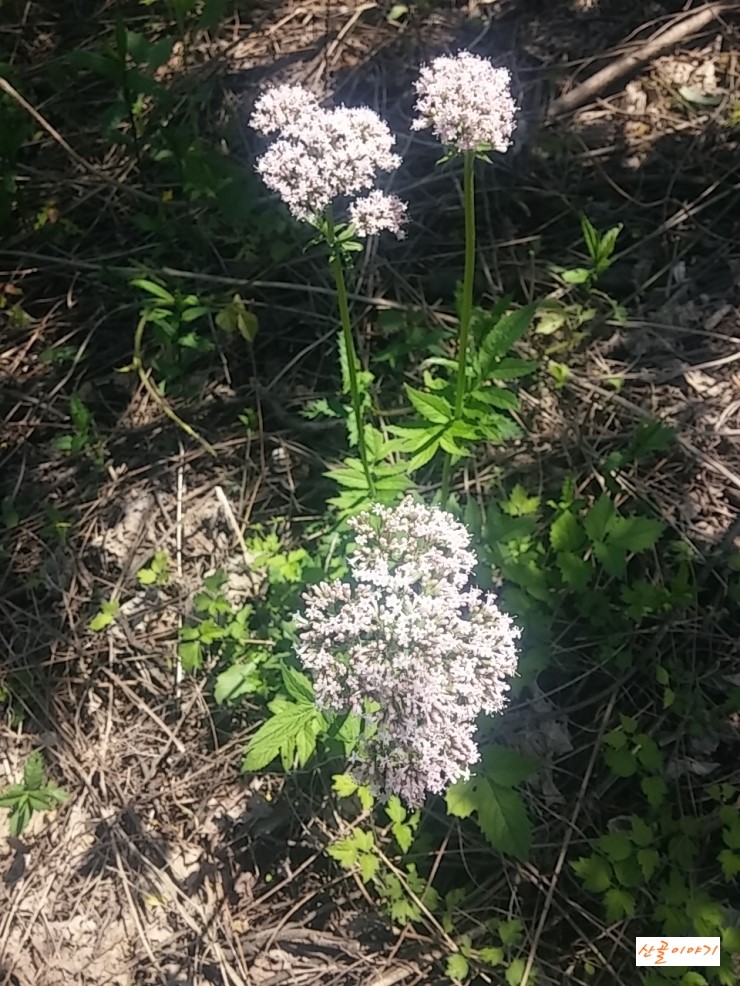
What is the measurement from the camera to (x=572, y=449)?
3.12m

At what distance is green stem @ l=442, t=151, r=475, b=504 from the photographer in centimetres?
211

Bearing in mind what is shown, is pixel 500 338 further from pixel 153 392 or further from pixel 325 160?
pixel 153 392

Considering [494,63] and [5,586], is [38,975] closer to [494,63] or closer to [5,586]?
[5,586]

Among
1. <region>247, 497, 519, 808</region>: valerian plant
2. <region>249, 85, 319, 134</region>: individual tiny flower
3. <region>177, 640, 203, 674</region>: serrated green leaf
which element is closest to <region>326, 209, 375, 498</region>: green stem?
<region>249, 85, 319, 134</region>: individual tiny flower

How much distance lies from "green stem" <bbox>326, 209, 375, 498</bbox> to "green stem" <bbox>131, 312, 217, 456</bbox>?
81 cm

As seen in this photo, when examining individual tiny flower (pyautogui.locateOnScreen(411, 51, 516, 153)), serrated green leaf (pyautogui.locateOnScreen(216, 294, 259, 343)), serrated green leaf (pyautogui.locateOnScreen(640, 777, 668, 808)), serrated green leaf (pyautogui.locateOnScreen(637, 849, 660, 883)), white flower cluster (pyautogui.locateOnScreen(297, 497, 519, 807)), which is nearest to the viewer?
white flower cluster (pyautogui.locateOnScreen(297, 497, 519, 807))

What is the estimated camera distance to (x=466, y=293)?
2287 mm

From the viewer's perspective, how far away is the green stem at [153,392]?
10.7 feet

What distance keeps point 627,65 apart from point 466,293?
2.10 m

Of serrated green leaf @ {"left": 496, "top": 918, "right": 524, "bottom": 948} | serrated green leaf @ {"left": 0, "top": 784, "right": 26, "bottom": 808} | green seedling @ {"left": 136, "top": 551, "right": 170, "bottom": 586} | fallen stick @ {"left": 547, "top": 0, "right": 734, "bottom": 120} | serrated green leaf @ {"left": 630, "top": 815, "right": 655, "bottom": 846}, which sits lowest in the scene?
serrated green leaf @ {"left": 496, "top": 918, "right": 524, "bottom": 948}

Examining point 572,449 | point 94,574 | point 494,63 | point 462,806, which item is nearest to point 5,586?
point 94,574

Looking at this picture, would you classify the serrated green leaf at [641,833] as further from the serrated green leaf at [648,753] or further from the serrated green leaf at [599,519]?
the serrated green leaf at [599,519]

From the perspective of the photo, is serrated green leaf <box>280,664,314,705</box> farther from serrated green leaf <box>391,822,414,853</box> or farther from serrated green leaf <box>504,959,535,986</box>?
serrated green leaf <box>504,959,535,986</box>

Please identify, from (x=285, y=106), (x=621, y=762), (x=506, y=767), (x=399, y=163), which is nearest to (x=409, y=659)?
(x=506, y=767)
